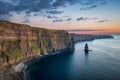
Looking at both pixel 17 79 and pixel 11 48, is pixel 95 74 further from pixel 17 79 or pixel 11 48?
pixel 11 48

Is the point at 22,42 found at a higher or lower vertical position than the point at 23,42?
higher

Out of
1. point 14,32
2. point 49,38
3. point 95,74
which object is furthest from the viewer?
point 49,38

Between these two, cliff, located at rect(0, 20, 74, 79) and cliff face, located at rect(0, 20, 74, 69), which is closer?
cliff, located at rect(0, 20, 74, 79)

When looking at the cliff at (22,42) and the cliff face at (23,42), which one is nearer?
the cliff at (22,42)

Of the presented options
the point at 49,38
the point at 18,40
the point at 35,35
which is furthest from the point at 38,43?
the point at 18,40

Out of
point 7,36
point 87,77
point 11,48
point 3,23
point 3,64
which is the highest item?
point 3,23
